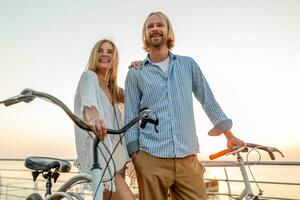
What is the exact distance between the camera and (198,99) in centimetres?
201

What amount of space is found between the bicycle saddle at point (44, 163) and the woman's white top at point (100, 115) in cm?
22

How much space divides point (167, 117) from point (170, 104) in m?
0.07

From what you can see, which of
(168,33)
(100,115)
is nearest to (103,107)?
(100,115)

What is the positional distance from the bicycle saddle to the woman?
0.25 m

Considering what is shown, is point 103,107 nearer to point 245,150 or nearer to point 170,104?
point 170,104

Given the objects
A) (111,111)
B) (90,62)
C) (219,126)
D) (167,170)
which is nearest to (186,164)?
(167,170)

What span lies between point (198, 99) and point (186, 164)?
44 cm

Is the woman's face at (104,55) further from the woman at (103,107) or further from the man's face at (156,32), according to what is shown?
the man's face at (156,32)

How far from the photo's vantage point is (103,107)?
1.80m

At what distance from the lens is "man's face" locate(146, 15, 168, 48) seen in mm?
1898

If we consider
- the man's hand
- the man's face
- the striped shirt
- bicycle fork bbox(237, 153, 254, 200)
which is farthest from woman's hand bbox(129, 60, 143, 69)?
bicycle fork bbox(237, 153, 254, 200)

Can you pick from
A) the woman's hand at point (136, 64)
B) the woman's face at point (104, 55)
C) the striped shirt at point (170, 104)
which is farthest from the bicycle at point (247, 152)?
the woman's face at point (104, 55)

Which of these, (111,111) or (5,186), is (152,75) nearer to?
(111,111)

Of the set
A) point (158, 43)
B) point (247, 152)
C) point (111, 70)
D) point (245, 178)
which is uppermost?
point (158, 43)
